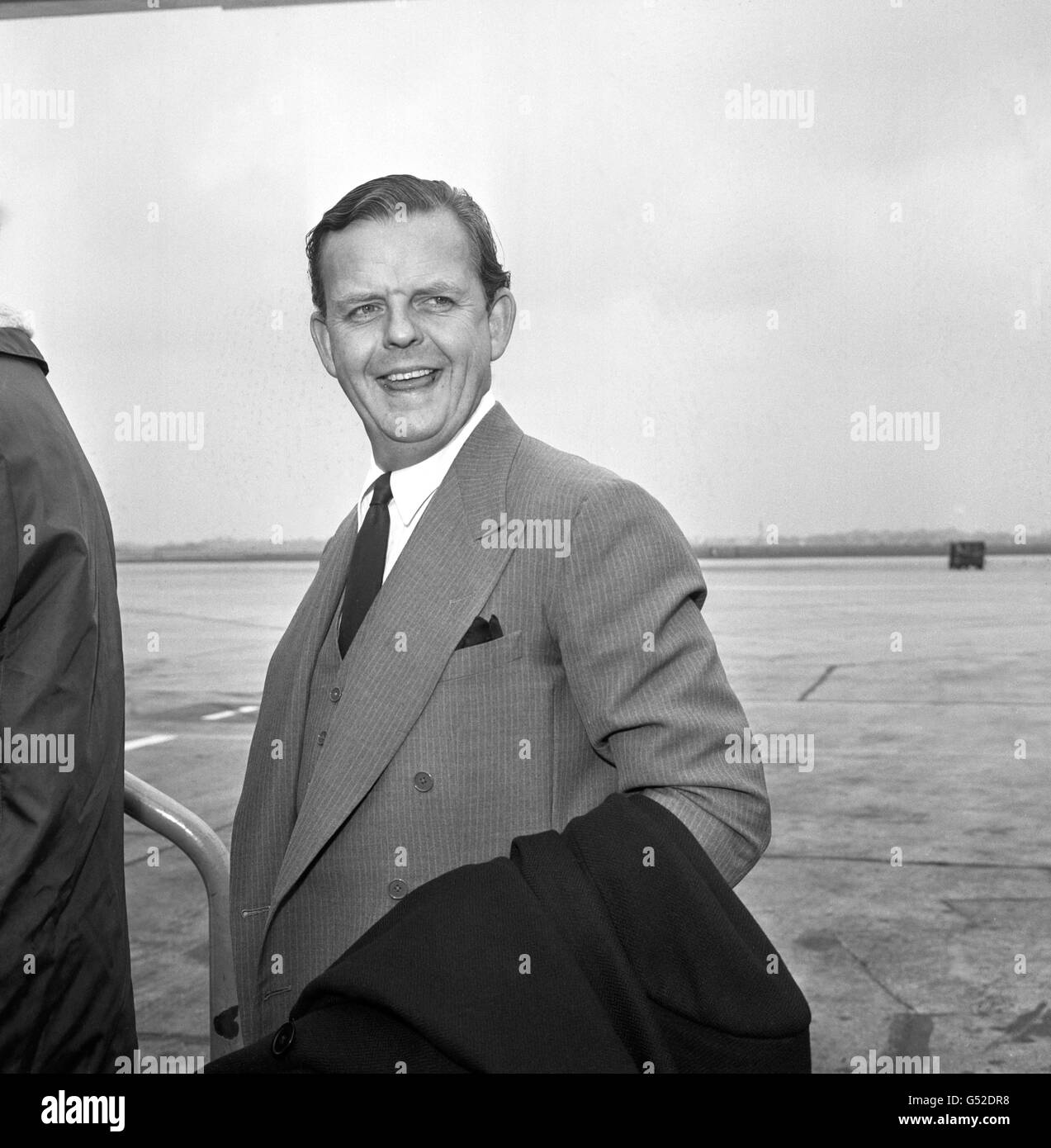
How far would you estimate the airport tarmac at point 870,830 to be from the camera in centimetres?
359

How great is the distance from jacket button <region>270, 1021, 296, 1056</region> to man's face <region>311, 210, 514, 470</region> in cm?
77

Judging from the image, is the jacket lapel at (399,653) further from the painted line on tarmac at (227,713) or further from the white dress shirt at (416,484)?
the painted line on tarmac at (227,713)

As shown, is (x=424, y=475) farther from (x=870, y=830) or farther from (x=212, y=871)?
(x=870, y=830)

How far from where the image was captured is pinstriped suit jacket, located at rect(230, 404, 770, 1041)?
113 centimetres

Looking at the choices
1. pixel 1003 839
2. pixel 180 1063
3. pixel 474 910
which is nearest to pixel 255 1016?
pixel 474 910

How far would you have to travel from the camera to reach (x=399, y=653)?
131 centimetres

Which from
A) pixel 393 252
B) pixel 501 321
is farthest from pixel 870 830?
pixel 393 252

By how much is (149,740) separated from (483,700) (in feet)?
23.3

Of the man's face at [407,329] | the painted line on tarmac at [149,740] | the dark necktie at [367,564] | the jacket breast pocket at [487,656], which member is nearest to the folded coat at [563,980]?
the jacket breast pocket at [487,656]

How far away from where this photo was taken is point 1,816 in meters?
1.45

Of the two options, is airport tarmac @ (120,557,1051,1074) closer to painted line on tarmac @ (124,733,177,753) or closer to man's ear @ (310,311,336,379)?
painted line on tarmac @ (124,733,177,753)

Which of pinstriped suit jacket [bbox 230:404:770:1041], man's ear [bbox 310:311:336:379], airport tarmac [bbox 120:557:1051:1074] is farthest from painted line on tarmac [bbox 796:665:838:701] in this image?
pinstriped suit jacket [bbox 230:404:770:1041]

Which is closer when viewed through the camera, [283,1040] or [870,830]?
[283,1040]

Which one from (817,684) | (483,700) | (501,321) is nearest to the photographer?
(483,700)
